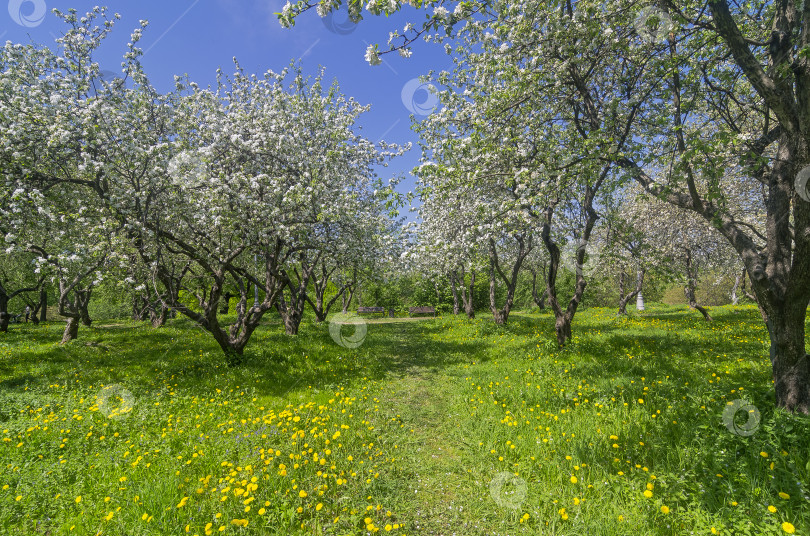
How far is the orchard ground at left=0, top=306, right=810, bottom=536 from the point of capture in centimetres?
397

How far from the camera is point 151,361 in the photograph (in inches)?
457

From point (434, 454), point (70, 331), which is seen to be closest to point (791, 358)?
point (434, 454)

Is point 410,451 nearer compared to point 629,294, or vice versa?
point 410,451

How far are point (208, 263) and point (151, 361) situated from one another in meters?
3.98

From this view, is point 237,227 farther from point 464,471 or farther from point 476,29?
point 464,471

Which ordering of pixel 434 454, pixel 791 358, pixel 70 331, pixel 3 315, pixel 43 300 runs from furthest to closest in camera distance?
pixel 43 300
pixel 3 315
pixel 70 331
pixel 434 454
pixel 791 358

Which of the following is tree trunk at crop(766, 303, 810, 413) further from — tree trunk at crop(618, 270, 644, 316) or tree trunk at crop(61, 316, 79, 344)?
tree trunk at crop(61, 316, 79, 344)

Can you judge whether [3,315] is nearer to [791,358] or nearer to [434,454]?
[434,454]

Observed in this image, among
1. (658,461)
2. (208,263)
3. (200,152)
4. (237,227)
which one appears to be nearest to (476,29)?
(200,152)

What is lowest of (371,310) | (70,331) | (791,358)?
(371,310)

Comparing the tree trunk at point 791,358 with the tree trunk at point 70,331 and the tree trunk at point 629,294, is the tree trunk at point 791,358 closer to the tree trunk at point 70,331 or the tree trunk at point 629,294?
the tree trunk at point 629,294

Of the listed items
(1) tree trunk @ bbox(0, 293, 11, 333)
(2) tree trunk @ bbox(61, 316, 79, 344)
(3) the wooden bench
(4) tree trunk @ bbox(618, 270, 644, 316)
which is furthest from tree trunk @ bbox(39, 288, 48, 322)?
(4) tree trunk @ bbox(618, 270, 644, 316)

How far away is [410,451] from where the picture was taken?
5.87 metres

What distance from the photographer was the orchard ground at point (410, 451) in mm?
3971
